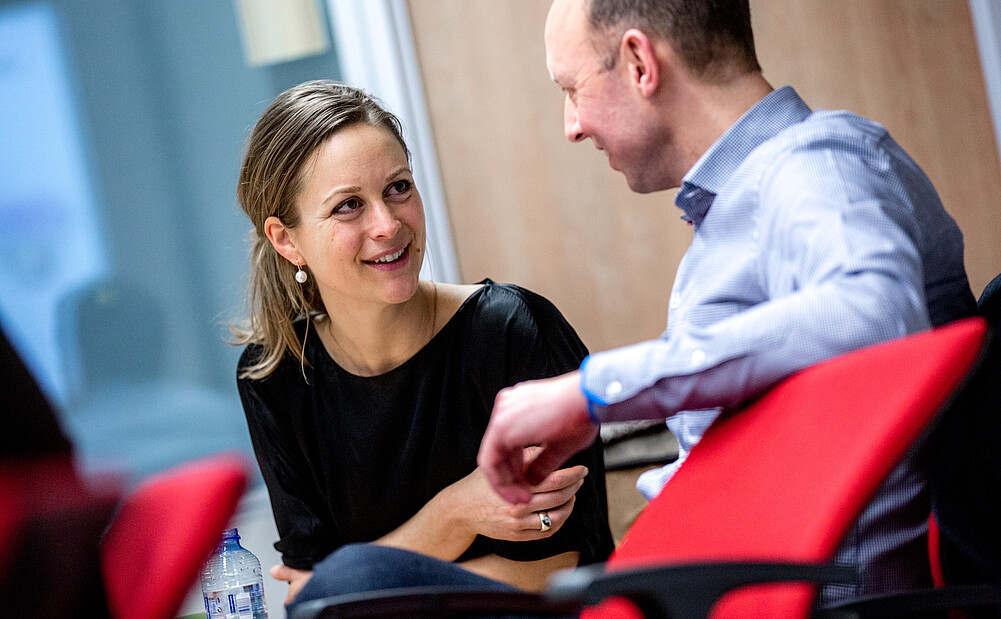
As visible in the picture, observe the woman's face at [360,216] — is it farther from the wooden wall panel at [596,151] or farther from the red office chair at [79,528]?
the wooden wall panel at [596,151]

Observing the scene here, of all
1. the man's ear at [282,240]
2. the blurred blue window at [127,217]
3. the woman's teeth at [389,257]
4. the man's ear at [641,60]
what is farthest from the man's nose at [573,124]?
the blurred blue window at [127,217]

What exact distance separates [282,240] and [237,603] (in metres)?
0.82

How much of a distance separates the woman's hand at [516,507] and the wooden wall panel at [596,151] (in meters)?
1.30

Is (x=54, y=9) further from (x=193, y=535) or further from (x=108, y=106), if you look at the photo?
(x=193, y=535)

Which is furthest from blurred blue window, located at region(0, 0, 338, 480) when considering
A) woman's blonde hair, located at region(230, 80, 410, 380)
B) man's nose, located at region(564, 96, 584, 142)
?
man's nose, located at region(564, 96, 584, 142)

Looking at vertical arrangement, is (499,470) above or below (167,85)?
below

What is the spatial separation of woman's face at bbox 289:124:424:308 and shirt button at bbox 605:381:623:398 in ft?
2.90

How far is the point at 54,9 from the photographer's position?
2.37 metres

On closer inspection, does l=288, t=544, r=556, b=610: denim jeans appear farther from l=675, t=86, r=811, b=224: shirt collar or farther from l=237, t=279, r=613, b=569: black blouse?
l=237, t=279, r=613, b=569: black blouse

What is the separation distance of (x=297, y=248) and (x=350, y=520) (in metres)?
0.55

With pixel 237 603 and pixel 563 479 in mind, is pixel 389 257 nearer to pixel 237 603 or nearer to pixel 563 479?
pixel 563 479

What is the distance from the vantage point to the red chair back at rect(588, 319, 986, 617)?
0.72 m

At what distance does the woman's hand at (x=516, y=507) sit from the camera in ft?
5.08

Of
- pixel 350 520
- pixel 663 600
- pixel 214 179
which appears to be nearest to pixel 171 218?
pixel 214 179
